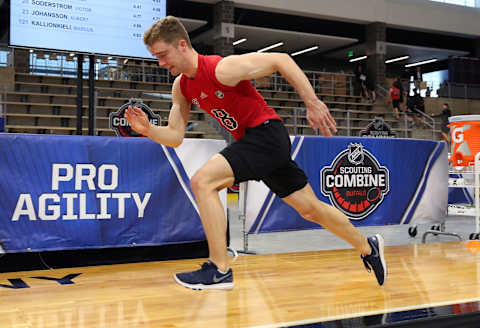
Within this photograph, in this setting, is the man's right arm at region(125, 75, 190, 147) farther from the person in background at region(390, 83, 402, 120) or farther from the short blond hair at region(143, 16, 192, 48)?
the person in background at region(390, 83, 402, 120)

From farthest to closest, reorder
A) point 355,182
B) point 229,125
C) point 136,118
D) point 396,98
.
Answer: point 396,98 → point 355,182 → point 229,125 → point 136,118

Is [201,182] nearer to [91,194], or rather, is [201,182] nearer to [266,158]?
[266,158]

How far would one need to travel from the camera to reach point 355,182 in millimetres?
4531

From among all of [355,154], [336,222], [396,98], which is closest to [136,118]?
[336,222]

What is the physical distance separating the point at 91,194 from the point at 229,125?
1185 mm

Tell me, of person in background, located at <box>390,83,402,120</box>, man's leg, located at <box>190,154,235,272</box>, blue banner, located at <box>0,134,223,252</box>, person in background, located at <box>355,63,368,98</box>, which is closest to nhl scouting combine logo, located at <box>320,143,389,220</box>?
blue banner, located at <box>0,134,223,252</box>

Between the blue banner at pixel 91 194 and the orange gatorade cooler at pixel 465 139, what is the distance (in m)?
2.65

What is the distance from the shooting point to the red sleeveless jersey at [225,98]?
2.52 metres

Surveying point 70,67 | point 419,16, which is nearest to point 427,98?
point 419,16

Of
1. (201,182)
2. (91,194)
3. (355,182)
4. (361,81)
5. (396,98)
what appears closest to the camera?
(201,182)

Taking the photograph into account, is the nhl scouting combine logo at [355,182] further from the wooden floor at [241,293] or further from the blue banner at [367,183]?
the wooden floor at [241,293]

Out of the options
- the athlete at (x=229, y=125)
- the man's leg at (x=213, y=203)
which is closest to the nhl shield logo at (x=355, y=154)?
the athlete at (x=229, y=125)

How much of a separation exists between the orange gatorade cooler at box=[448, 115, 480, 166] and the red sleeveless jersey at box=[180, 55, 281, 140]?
3.05 metres

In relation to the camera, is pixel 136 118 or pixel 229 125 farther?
pixel 229 125
